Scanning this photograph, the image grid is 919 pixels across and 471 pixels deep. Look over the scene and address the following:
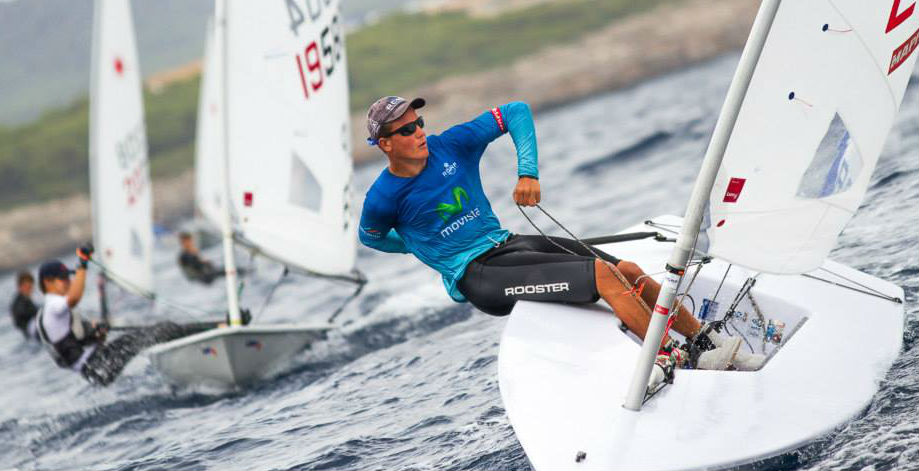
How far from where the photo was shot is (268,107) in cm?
820

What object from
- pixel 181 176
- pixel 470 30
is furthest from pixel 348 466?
pixel 470 30

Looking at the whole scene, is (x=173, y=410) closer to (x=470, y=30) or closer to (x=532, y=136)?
(x=532, y=136)

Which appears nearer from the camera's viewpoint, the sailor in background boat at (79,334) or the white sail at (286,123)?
the sailor in background boat at (79,334)

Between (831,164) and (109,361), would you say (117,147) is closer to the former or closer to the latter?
(109,361)

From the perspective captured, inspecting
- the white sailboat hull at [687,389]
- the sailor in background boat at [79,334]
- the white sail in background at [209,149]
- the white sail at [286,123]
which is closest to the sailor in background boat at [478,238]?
the white sailboat hull at [687,389]

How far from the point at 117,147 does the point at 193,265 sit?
3006mm

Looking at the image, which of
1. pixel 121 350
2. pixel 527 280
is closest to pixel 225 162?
pixel 121 350

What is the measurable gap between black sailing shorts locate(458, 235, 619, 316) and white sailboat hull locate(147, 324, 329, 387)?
3.29m

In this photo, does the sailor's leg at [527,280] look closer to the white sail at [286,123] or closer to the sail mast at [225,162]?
the sail mast at [225,162]

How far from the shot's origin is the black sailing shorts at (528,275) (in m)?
4.28

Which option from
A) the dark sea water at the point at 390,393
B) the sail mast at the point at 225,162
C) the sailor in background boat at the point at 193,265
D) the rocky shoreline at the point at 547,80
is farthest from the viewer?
the rocky shoreline at the point at 547,80

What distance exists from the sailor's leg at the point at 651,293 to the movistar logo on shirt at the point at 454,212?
0.70 m

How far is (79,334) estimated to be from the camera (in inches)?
319

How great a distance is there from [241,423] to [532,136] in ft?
10.1
